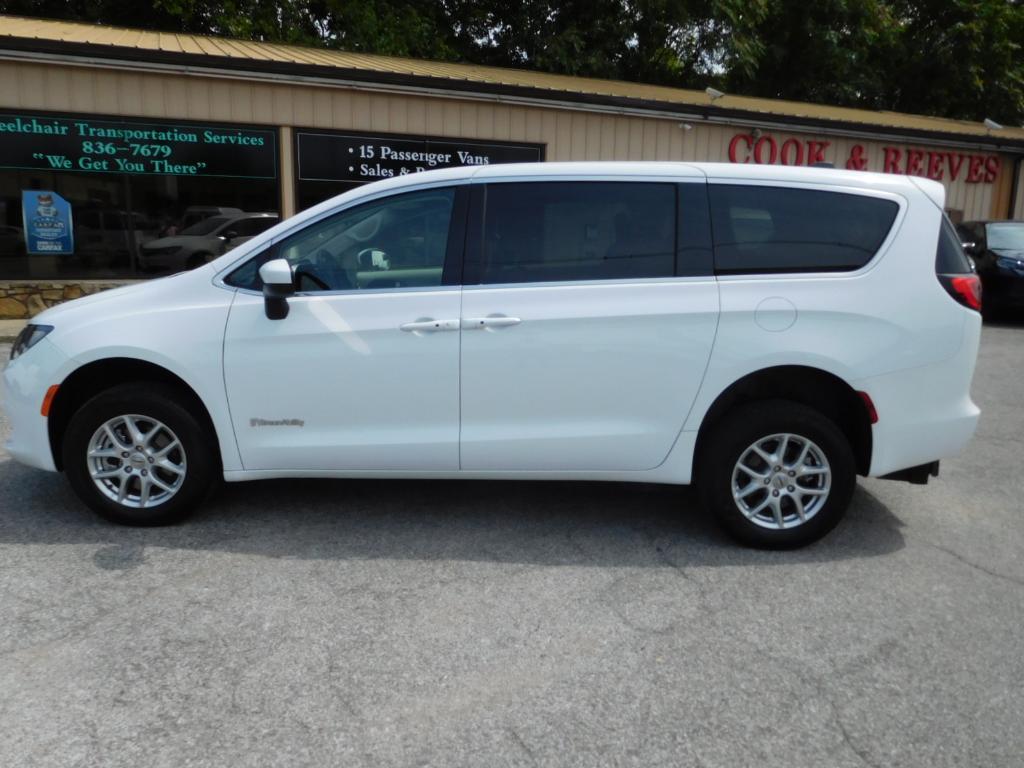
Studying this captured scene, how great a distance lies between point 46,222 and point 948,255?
10803 millimetres

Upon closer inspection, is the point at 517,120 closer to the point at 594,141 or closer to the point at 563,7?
the point at 594,141

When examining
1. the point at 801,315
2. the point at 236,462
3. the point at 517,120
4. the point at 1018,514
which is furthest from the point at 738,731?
the point at 517,120

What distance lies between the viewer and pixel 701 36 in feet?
80.7

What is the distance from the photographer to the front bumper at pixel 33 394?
4.29m

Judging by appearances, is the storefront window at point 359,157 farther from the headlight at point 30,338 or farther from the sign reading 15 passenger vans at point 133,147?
the headlight at point 30,338

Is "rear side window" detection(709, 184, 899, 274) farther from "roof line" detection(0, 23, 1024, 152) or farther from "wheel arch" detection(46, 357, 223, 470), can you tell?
"roof line" detection(0, 23, 1024, 152)

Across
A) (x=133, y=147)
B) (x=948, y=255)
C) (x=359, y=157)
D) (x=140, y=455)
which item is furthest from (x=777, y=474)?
(x=133, y=147)

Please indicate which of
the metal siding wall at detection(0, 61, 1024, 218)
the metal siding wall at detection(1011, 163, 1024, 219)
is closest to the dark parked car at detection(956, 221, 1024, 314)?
the metal siding wall at detection(0, 61, 1024, 218)

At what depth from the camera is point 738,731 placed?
2756 mm

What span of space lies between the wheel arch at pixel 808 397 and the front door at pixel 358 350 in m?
1.28

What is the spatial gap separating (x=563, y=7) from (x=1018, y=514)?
21.6 metres

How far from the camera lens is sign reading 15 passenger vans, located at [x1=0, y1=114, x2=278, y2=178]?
1086 centimetres

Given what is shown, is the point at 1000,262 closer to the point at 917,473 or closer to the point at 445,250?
the point at 917,473

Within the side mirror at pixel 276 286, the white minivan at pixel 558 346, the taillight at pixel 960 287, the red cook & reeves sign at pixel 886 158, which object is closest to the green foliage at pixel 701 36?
the red cook & reeves sign at pixel 886 158
